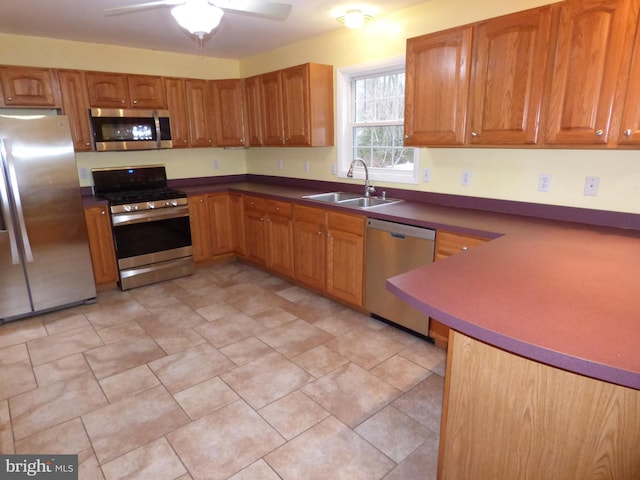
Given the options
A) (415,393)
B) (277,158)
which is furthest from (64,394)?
(277,158)

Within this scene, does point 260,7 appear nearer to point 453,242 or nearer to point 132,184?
point 453,242

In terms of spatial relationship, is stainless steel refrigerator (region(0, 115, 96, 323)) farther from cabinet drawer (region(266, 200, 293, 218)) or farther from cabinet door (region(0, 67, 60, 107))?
cabinet drawer (region(266, 200, 293, 218))

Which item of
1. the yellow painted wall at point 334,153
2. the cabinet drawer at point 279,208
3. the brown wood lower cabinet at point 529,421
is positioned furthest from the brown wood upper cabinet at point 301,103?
the brown wood lower cabinet at point 529,421

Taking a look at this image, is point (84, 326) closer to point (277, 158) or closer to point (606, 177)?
point (277, 158)

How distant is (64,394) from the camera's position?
232cm

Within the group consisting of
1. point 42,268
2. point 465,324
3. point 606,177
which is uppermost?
point 606,177

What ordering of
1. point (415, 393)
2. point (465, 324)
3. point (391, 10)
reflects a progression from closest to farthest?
point (465, 324)
point (415, 393)
point (391, 10)

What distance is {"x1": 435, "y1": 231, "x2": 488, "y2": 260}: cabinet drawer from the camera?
7.84 feet

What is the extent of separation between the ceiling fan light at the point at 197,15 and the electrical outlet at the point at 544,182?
7.16ft

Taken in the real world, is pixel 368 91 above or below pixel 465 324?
above

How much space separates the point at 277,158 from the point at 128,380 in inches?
121

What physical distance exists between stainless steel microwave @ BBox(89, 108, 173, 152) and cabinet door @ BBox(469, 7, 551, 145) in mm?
3193

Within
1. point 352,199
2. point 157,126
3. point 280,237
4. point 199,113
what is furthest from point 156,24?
point 352,199

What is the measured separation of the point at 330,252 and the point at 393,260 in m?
0.71
